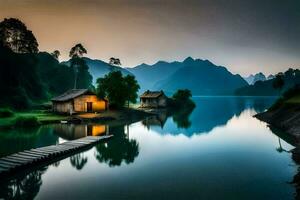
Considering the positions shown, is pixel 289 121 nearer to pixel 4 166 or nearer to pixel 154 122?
pixel 154 122

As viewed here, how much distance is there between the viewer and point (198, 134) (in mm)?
50812

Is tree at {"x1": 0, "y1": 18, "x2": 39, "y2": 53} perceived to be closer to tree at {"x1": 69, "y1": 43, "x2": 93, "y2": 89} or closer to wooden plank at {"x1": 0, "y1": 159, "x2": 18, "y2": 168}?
tree at {"x1": 69, "y1": 43, "x2": 93, "y2": 89}

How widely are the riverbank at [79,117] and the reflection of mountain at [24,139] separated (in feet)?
17.3

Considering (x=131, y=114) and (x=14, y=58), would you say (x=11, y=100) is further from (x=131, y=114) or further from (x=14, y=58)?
(x=131, y=114)

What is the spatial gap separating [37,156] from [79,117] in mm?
34893

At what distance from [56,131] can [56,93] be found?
3326 inches

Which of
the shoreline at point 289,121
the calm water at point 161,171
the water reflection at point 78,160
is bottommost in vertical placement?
the calm water at point 161,171

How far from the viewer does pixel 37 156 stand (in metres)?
27.5

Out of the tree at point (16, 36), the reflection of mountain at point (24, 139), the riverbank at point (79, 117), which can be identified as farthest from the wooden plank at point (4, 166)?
the tree at point (16, 36)

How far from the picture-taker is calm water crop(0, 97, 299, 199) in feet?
64.3

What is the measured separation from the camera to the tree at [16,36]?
9288 cm

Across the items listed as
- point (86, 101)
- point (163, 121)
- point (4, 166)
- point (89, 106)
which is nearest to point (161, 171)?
point (4, 166)

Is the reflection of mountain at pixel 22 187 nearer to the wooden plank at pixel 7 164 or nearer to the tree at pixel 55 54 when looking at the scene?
the wooden plank at pixel 7 164

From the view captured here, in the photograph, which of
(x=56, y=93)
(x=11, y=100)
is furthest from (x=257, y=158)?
(x=56, y=93)
